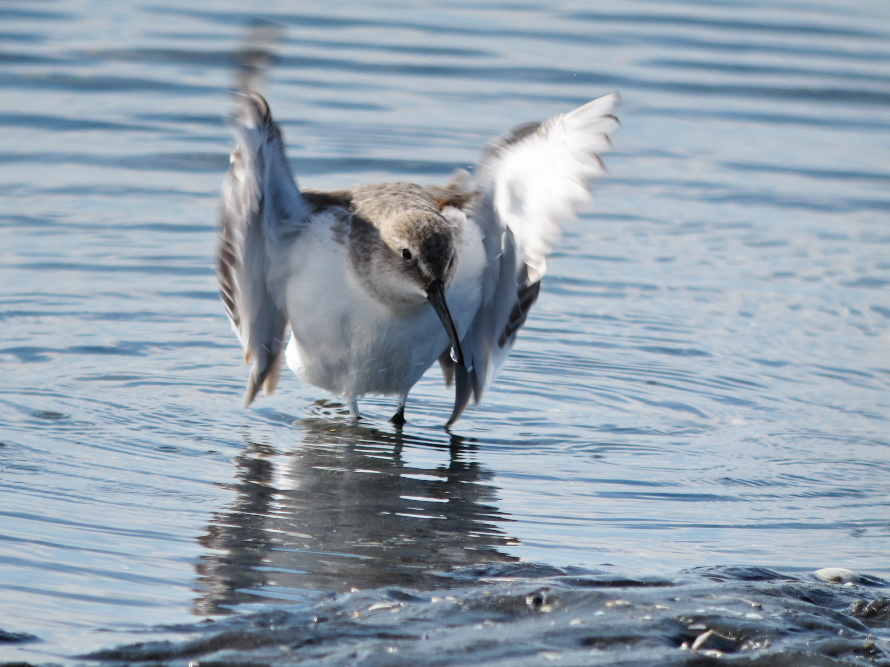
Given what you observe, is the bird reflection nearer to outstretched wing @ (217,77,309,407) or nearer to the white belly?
the white belly

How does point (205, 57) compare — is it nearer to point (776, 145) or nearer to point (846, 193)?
point (776, 145)

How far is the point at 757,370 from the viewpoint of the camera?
22.7 feet

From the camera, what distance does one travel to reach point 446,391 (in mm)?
6992

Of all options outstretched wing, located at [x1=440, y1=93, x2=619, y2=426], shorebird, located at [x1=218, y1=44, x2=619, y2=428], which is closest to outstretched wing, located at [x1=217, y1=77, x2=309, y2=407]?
shorebird, located at [x1=218, y1=44, x2=619, y2=428]

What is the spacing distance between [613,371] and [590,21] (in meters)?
9.18

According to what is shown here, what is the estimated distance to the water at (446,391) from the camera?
4.16 metres

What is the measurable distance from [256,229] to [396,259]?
1.85 feet

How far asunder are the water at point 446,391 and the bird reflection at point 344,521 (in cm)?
2

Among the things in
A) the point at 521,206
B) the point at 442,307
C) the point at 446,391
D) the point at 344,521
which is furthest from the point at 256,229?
the point at 446,391

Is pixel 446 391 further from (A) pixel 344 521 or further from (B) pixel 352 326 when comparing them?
(A) pixel 344 521

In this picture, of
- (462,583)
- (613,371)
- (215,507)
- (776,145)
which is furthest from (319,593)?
(776,145)

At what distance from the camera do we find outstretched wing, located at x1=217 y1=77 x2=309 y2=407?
16.8 ft

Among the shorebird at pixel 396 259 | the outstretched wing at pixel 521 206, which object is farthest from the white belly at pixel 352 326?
the outstretched wing at pixel 521 206

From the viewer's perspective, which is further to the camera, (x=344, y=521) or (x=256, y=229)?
(x=256, y=229)
